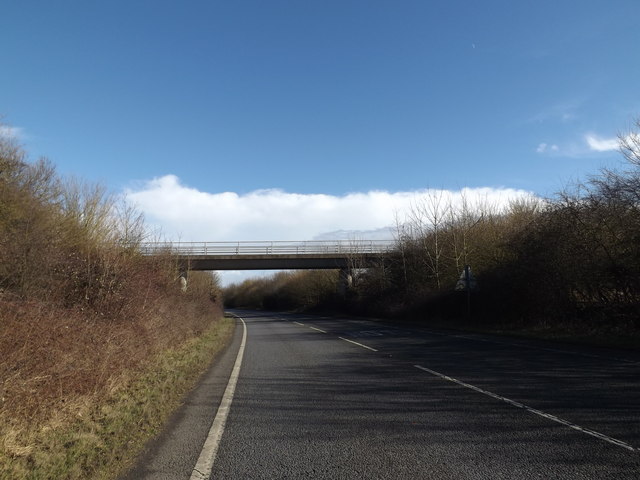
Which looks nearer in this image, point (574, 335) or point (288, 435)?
point (288, 435)

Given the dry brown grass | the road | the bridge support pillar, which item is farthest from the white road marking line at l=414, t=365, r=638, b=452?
the bridge support pillar

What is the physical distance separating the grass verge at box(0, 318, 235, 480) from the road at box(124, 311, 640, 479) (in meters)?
0.35

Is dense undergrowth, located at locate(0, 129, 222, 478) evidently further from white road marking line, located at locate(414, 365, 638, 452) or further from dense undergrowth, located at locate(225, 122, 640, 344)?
→ dense undergrowth, located at locate(225, 122, 640, 344)

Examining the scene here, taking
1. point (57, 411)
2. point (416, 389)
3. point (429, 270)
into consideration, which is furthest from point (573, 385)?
point (429, 270)

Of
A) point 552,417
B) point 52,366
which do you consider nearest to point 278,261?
point 52,366

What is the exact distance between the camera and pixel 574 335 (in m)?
17.0

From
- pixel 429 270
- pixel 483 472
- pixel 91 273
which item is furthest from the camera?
pixel 429 270

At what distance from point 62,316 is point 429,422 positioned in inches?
256

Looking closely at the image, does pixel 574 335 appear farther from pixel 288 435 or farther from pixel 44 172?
pixel 44 172

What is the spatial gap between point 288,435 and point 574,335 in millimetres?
14851

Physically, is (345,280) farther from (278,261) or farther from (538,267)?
(538,267)

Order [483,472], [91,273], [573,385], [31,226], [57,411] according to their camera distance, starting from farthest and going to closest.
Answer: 1. [31,226]
2. [91,273]
3. [573,385]
4. [57,411]
5. [483,472]

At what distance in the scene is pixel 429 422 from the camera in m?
6.09

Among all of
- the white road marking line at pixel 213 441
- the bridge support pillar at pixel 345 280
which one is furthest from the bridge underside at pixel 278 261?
the white road marking line at pixel 213 441
